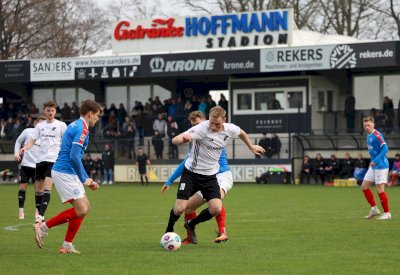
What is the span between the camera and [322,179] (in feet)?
127

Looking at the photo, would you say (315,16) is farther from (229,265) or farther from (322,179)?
(229,265)

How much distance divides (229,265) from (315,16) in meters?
50.2

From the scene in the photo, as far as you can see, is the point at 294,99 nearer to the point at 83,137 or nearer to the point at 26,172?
the point at 26,172

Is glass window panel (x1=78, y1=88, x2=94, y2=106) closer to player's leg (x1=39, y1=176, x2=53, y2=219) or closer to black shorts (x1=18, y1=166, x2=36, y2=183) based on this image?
black shorts (x1=18, y1=166, x2=36, y2=183)

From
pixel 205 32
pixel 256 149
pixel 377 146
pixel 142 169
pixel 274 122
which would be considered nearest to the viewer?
pixel 256 149

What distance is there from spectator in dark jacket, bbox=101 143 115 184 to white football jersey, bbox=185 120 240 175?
2793 centimetres

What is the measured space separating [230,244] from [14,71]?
36125mm

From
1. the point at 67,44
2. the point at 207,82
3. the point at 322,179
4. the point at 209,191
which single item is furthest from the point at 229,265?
the point at 67,44

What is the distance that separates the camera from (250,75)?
148 feet

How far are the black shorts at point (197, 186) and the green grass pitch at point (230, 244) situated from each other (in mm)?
722

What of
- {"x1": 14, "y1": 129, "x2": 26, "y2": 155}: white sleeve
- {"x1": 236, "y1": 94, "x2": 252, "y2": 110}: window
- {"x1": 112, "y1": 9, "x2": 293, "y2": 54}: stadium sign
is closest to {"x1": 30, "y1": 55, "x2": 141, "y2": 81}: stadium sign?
{"x1": 112, "y1": 9, "x2": 293, "y2": 54}: stadium sign

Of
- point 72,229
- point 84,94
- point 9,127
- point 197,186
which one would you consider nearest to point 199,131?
point 197,186

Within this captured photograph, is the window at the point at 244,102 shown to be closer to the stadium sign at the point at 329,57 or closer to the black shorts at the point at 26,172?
the stadium sign at the point at 329,57

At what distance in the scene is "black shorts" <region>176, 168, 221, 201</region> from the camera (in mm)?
13375
